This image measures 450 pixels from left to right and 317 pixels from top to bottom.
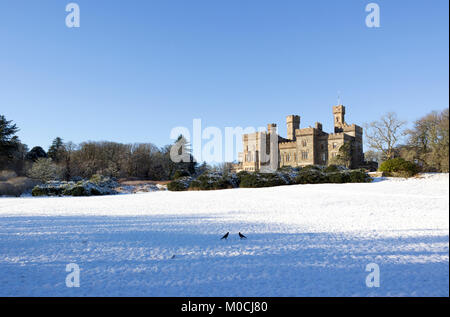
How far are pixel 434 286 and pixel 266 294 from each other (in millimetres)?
1631

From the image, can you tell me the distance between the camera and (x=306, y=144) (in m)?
38.8

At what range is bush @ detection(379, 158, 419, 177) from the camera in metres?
18.6

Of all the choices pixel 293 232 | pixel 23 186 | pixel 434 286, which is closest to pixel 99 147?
pixel 23 186

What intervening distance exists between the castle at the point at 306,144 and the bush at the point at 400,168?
14.0 m

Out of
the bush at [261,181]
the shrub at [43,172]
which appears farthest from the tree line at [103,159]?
the bush at [261,181]

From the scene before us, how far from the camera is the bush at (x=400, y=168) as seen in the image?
18.6 metres

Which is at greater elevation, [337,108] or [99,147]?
[337,108]

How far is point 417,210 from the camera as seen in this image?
777 cm

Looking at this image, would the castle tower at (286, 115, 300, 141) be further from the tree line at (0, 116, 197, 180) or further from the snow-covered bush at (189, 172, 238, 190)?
the snow-covered bush at (189, 172, 238, 190)

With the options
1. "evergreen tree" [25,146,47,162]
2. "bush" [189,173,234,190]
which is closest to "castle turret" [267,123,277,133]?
"bush" [189,173,234,190]

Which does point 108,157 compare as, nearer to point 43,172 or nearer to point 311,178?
point 43,172

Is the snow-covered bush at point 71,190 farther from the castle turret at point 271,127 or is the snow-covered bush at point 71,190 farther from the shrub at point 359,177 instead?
the castle turret at point 271,127

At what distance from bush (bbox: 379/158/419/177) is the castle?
14.0 metres
